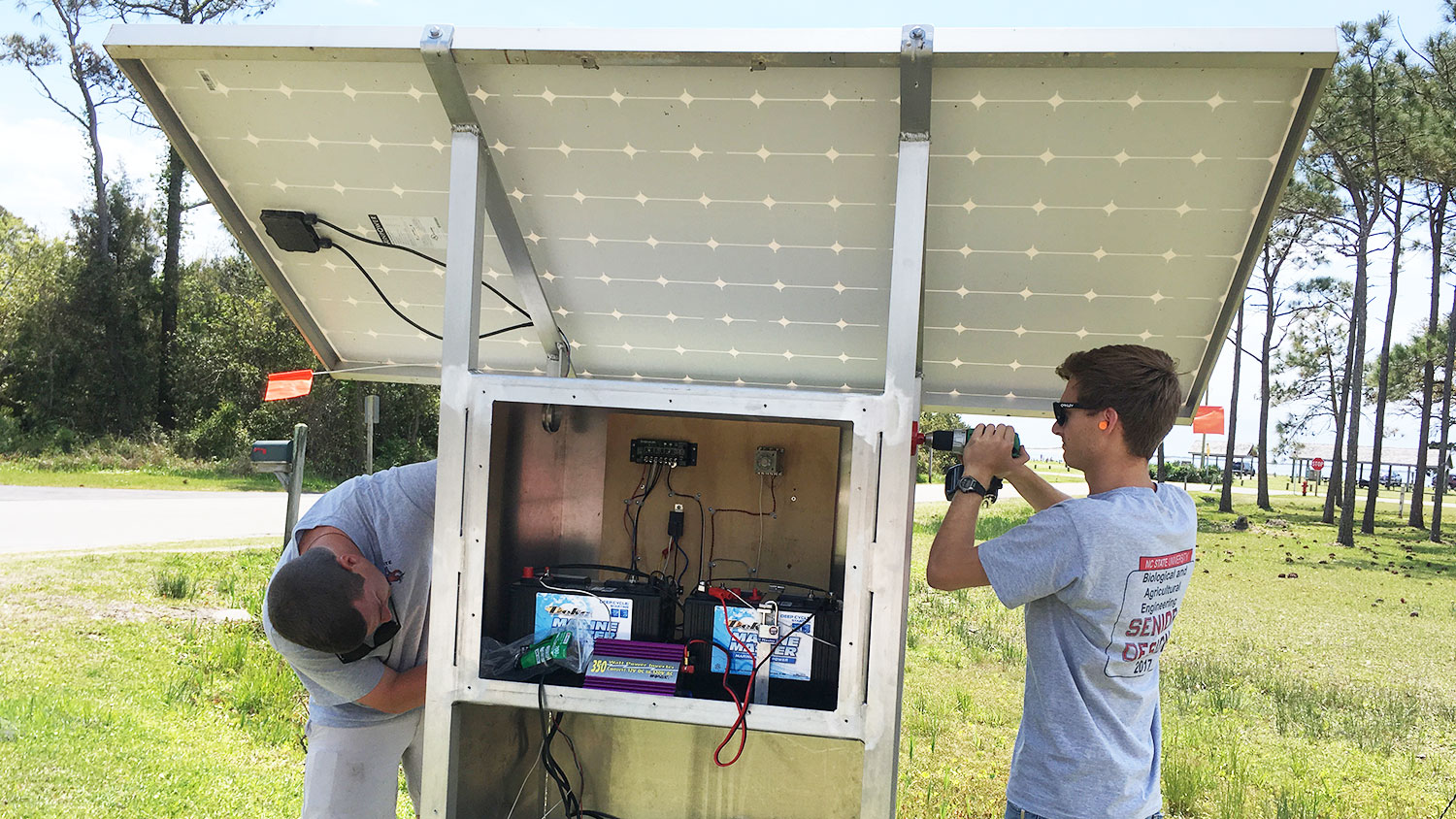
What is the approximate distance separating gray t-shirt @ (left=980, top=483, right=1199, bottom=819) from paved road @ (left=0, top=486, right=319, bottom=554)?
9.45 m

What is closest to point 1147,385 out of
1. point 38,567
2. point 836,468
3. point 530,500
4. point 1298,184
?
point 836,468

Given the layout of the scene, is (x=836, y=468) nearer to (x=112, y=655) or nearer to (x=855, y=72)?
(x=855, y=72)

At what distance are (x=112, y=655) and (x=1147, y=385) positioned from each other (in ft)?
21.4

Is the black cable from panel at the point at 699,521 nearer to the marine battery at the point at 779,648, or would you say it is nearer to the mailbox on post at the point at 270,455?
the marine battery at the point at 779,648

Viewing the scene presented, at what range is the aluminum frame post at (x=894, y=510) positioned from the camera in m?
1.75

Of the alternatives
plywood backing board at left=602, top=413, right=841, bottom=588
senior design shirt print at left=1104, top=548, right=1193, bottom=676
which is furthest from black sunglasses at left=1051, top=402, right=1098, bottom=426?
plywood backing board at left=602, top=413, right=841, bottom=588

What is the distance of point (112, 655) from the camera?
5.96m

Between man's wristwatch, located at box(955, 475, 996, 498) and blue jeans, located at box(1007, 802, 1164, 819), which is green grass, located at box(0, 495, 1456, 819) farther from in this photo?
man's wristwatch, located at box(955, 475, 996, 498)

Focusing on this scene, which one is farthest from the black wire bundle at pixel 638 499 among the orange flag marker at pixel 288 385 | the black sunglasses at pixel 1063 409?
the orange flag marker at pixel 288 385

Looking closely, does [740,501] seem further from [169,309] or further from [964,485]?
[169,309]

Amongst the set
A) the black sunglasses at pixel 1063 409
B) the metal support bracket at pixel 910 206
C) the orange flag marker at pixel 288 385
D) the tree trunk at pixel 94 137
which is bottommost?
the orange flag marker at pixel 288 385

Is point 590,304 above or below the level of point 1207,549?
above

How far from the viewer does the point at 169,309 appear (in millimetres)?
26344

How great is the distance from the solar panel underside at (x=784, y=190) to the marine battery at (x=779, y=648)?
37.6 inches
